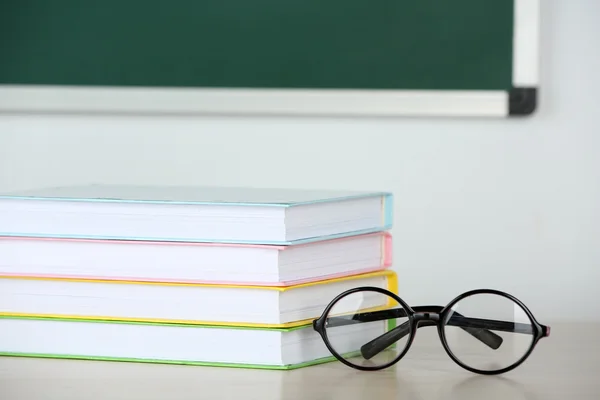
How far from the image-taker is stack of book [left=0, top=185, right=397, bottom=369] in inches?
33.7

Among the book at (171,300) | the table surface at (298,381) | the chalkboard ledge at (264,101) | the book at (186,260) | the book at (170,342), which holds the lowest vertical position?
the table surface at (298,381)

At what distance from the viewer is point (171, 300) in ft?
2.88

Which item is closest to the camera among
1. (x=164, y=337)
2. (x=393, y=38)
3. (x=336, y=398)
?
(x=336, y=398)

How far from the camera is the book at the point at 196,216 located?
0.85 m

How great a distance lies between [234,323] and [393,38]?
3.55 feet

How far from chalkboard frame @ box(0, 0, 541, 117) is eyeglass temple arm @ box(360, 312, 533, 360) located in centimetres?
96

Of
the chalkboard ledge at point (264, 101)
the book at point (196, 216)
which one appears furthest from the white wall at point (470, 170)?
the book at point (196, 216)

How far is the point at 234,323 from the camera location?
86 centimetres

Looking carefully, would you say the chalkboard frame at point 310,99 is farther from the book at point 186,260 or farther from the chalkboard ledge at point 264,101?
the book at point 186,260

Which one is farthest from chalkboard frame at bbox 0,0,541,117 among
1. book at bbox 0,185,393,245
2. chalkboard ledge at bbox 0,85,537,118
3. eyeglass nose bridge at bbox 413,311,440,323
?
eyeglass nose bridge at bbox 413,311,440,323

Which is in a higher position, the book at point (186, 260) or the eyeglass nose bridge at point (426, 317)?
the book at point (186, 260)

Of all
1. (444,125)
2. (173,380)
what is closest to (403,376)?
(173,380)

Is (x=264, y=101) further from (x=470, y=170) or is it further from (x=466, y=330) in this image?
(x=466, y=330)

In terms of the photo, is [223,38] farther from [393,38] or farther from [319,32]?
[393,38]
